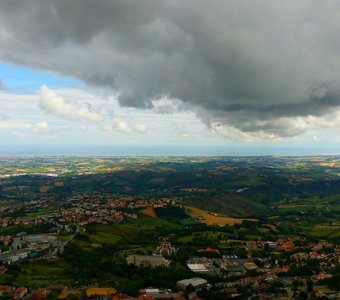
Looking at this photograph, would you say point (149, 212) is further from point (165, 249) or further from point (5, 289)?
point (5, 289)

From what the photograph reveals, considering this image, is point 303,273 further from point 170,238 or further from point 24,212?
point 24,212

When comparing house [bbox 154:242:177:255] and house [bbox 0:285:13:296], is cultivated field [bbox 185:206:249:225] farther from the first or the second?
house [bbox 0:285:13:296]

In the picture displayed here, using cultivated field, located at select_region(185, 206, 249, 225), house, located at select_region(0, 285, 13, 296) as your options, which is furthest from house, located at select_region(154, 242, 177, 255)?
cultivated field, located at select_region(185, 206, 249, 225)

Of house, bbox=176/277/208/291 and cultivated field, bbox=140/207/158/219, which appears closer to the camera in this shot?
house, bbox=176/277/208/291

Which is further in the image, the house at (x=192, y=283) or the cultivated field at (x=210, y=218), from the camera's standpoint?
the cultivated field at (x=210, y=218)

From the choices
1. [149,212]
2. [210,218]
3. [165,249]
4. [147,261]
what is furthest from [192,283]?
[210,218]

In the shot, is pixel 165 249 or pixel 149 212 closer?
pixel 165 249

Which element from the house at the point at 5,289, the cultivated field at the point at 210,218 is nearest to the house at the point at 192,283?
the house at the point at 5,289

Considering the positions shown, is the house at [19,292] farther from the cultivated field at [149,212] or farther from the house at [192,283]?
the cultivated field at [149,212]

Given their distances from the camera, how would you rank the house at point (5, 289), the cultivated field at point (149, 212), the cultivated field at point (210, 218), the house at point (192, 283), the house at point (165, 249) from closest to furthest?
the house at point (5, 289) < the house at point (192, 283) < the house at point (165, 249) < the cultivated field at point (210, 218) < the cultivated field at point (149, 212)
